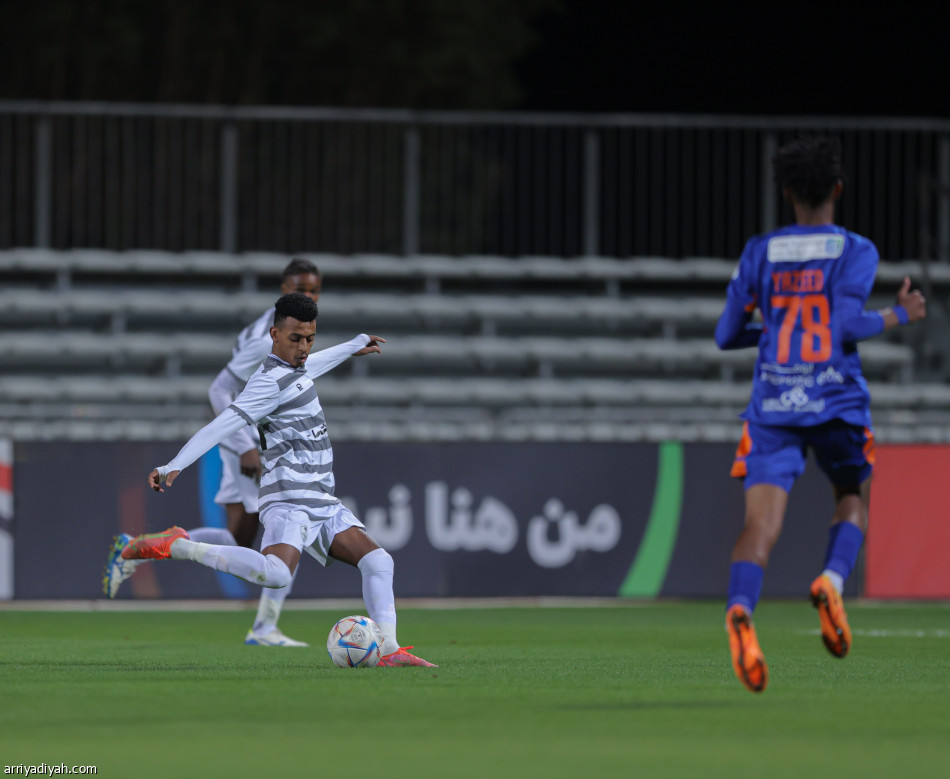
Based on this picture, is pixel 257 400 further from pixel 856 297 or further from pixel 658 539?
pixel 658 539

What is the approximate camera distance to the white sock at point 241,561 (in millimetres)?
7102

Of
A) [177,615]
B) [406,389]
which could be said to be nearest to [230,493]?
[177,615]

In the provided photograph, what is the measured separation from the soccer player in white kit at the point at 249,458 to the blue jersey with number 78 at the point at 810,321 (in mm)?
3390

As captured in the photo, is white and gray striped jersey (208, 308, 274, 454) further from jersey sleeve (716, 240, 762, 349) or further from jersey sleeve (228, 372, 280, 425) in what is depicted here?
jersey sleeve (716, 240, 762, 349)

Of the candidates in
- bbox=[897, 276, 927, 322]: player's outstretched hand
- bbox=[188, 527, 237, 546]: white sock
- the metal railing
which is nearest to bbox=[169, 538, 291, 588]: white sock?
bbox=[188, 527, 237, 546]: white sock

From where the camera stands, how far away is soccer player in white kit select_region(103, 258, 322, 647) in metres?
9.00

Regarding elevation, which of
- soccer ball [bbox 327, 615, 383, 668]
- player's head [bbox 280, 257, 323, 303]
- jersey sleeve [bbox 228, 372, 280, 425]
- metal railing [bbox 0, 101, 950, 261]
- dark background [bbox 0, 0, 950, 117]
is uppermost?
dark background [bbox 0, 0, 950, 117]

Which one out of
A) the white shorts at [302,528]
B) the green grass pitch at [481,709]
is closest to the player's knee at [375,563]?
the white shorts at [302,528]

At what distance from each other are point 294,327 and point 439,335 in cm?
977

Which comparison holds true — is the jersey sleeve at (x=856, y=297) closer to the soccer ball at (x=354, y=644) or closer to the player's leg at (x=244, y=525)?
the soccer ball at (x=354, y=644)

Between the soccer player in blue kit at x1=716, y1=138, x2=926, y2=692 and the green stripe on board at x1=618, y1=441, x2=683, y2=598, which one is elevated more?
the soccer player in blue kit at x1=716, y1=138, x2=926, y2=692

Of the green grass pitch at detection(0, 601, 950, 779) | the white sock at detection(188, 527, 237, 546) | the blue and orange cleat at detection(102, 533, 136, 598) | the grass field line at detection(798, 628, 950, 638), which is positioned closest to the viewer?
the green grass pitch at detection(0, 601, 950, 779)

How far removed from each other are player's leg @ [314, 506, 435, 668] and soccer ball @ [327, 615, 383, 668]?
A: 2.8 inches

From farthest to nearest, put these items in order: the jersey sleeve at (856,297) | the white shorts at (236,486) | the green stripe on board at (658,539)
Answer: the green stripe on board at (658,539)
the white shorts at (236,486)
the jersey sleeve at (856,297)
